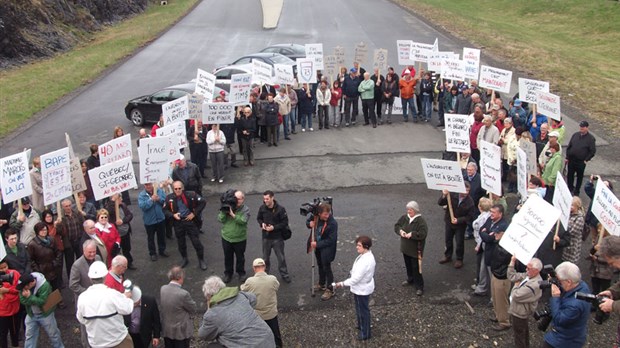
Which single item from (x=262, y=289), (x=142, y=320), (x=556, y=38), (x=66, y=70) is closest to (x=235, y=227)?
(x=262, y=289)

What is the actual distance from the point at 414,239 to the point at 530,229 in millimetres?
2251

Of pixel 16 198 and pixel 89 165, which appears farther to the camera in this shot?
pixel 89 165

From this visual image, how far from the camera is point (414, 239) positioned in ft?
32.1

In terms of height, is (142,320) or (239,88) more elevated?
(239,88)

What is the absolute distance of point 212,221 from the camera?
43.4 feet

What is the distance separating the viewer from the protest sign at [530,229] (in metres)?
7.78

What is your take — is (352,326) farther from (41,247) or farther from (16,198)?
(16,198)

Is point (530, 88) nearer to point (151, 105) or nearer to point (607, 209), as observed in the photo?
point (607, 209)

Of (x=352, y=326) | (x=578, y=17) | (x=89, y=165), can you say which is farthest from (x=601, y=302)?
(x=578, y=17)

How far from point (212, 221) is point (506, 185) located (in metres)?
7.47

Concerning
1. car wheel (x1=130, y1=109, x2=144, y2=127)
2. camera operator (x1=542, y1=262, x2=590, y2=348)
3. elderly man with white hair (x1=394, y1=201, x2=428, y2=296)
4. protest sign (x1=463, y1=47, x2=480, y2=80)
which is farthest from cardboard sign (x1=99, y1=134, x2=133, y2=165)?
protest sign (x1=463, y1=47, x2=480, y2=80)

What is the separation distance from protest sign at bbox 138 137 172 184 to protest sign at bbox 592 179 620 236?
7952mm

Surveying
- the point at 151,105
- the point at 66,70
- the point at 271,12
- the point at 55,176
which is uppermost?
the point at 55,176

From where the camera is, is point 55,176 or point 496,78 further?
point 496,78
